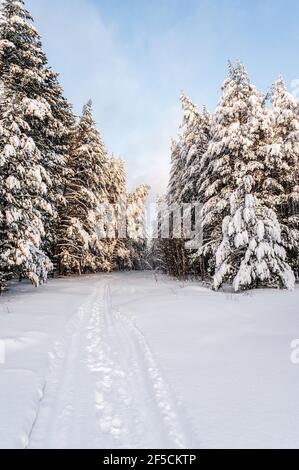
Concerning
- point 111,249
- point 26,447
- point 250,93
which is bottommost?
point 26,447

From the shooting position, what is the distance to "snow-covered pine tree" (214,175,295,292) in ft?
53.2

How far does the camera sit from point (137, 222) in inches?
1873

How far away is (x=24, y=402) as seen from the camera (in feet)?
16.9

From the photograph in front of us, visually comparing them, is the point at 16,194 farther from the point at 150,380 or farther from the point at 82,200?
the point at 82,200

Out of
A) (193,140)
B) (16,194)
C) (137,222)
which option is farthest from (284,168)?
(137,222)

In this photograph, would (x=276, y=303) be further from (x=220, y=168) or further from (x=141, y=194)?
(x=141, y=194)

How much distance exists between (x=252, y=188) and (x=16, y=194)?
11.1m

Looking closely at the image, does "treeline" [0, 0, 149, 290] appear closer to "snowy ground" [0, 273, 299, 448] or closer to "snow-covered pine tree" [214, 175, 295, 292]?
"snowy ground" [0, 273, 299, 448]

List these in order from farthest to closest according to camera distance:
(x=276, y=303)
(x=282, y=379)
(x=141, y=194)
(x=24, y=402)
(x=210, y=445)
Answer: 1. (x=141, y=194)
2. (x=276, y=303)
3. (x=282, y=379)
4. (x=24, y=402)
5. (x=210, y=445)

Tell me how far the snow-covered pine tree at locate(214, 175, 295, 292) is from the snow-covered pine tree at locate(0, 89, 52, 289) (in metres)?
8.43

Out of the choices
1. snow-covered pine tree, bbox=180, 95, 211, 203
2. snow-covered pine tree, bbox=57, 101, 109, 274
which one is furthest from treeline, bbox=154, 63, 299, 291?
snow-covered pine tree, bbox=57, 101, 109, 274

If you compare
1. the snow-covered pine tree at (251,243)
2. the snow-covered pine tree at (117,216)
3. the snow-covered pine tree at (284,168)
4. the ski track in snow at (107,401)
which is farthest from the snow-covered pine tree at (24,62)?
the snow-covered pine tree at (117,216)

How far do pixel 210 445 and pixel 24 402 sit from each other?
265cm

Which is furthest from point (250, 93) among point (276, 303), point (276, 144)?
point (276, 303)
